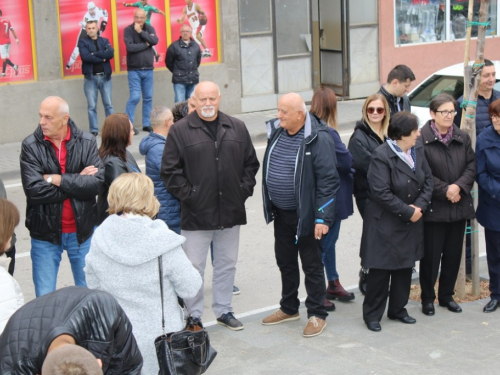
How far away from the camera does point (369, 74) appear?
62.4 feet

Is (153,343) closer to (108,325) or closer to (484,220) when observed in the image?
(108,325)

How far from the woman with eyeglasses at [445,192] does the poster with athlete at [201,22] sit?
404 inches

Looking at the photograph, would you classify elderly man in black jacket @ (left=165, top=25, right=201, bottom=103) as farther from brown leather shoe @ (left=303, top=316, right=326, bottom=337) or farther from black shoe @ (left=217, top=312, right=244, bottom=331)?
brown leather shoe @ (left=303, top=316, right=326, bottom=337)

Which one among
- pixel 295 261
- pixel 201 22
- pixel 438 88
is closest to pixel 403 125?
pixel 295 261

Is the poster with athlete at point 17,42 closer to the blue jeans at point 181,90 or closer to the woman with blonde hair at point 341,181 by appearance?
the blue jeans at point 181,90

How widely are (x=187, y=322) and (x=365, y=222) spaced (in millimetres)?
2102

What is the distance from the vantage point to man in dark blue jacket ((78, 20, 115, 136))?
47.1 feet

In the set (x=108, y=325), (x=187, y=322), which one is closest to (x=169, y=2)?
(x=187, y=322)

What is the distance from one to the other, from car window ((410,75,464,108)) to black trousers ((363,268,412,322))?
216 inches

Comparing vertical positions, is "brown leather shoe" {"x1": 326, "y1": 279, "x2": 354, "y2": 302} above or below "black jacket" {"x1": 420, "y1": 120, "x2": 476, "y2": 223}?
below

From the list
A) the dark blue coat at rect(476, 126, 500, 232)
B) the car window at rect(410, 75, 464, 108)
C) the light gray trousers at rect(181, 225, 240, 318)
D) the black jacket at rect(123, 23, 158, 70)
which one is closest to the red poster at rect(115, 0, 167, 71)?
the black jacket at rect(123, 23, 158, 70)

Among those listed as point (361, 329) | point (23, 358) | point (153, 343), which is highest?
point (23, 358)

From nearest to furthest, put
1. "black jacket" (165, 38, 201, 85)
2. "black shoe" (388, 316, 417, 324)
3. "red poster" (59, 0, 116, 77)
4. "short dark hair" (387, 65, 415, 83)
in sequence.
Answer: "black shoe" (388, 316, 417, 324), "short dark hair" (387, 65, 415, 83), "red poster" (59, 0, 116, 77), "black jacket" (165, 38, 201, 85)

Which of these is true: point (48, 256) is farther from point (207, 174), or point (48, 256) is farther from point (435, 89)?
point (435, 89)
